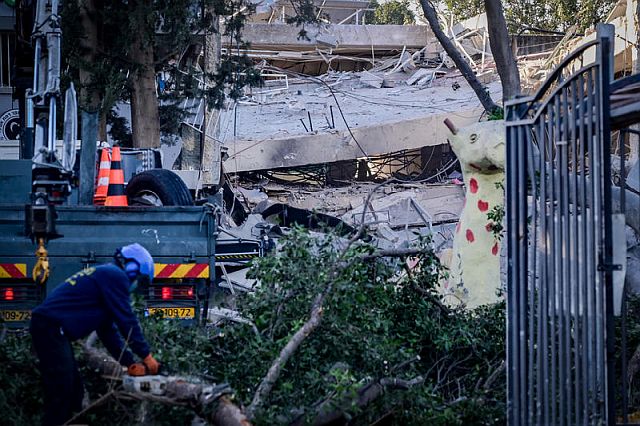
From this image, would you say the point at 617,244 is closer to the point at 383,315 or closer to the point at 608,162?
the point at 608,162

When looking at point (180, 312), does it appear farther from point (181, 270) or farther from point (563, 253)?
point (563, 253)

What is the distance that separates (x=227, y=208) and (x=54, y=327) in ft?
45.9

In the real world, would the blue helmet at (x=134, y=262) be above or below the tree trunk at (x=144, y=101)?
Answer: below

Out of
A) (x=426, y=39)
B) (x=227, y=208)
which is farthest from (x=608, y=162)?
(x=426, y=39)

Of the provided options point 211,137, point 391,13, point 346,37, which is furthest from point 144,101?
point 391,13

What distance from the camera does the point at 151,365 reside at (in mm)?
6449

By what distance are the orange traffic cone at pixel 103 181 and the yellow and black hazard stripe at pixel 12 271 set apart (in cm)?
194

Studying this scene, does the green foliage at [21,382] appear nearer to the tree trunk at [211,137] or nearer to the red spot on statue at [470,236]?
the red spot on statue at [470,236]

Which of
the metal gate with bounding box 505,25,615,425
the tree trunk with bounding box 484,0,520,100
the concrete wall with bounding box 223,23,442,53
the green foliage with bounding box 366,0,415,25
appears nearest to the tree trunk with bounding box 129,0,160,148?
the tree trunk with bounding box 484,0,520,100

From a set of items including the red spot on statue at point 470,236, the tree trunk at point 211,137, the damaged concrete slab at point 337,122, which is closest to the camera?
the red spot on statue at point 470,236

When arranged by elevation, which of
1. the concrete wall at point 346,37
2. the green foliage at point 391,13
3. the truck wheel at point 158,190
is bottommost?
the truck wheel at point 158,190

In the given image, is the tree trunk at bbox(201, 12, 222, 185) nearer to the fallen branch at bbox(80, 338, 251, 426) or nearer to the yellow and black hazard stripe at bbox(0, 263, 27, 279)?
the yellow and black hazard stripe at bbox(0, 263, 27, 279)

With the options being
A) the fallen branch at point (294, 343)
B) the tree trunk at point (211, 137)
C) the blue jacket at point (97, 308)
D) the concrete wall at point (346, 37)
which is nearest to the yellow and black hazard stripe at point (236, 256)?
the fallen branch at point (294, 343)

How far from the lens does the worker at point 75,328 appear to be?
21.2 ft
